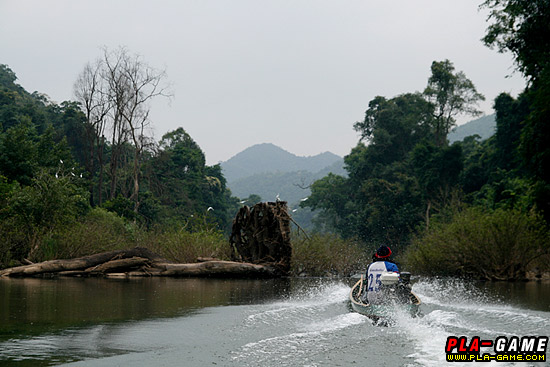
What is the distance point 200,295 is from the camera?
69.1ft

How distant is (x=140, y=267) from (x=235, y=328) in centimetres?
2037

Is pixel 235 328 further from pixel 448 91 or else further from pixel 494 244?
pixel 448 91

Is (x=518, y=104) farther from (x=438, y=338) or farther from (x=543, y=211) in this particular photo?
(x=438, y=338)

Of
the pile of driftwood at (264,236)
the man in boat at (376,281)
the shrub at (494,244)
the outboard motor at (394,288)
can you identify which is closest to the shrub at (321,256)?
the pile of driftwood at (264,236)

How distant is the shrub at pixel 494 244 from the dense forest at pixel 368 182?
0.23 feet

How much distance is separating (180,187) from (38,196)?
3608 cm

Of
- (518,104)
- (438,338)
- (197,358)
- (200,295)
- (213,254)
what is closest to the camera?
(197,358)

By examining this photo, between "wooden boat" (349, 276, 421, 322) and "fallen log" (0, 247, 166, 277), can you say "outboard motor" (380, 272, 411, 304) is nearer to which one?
"wooden boat" (349, 276, 421, 322)

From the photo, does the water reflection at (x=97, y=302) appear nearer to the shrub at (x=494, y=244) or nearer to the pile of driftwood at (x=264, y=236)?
the pile of driftwood at (x=264, y=236)

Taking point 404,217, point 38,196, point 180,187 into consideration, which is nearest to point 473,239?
point 38,196

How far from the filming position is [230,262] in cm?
3191

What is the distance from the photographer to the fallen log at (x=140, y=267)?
3036cm

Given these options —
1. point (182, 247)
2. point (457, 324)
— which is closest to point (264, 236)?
point (182, 247)

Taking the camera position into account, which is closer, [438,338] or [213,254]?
[438,338]
